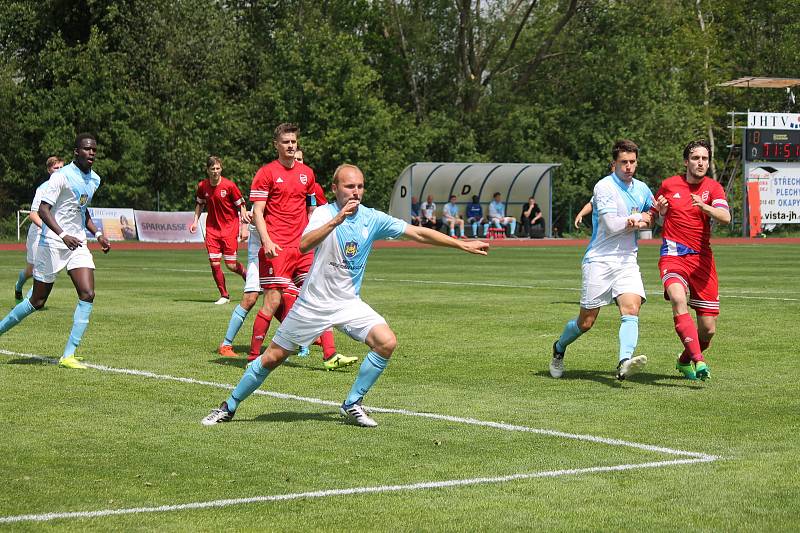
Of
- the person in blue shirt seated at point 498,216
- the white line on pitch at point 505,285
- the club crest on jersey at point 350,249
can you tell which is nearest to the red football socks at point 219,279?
the white line on pitch at point 505,285

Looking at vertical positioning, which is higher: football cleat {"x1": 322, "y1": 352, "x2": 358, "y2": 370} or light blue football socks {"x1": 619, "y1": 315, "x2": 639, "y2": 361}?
light blue football socks {"x1": 619, "y1": 315, "x2": 639, "y2": 361}

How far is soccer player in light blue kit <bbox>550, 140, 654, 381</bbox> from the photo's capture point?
1049 centimetres

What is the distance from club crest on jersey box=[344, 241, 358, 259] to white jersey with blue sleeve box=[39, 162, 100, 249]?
409 centimetres

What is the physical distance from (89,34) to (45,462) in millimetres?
51362

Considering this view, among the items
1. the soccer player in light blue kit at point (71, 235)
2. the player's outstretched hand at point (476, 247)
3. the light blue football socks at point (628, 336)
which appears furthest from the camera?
the soccer player in light blue kit at point (71, 235)

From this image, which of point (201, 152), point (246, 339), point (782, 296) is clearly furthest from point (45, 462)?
point (201, 152)

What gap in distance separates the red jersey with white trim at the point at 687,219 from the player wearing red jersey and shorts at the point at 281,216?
341 centimetres

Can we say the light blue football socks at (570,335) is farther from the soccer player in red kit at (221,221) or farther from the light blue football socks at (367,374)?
the soccer player in red kit at (221,221)

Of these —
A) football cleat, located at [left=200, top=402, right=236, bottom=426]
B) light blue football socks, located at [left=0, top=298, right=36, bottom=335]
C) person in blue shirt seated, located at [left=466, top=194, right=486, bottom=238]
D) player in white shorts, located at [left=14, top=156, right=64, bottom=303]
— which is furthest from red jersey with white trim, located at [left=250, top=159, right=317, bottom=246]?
person in blue shirt seated, located at [left=466, top=194, right=486, bottom=238]

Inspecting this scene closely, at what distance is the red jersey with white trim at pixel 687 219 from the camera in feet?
34.8

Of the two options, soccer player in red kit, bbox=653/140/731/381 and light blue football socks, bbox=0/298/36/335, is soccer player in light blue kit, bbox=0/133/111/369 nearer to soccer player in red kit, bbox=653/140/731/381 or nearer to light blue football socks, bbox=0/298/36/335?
light blue football socks, bbox=0/298/36/335

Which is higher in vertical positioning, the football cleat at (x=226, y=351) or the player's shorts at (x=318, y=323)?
the player's shorts at (x=318, y=323)

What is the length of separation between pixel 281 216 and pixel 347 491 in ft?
19.2

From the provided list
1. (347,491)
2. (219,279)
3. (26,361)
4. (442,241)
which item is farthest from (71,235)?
(219,279)
